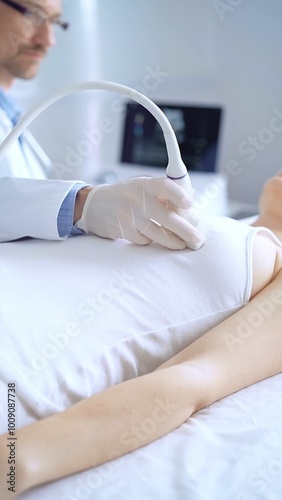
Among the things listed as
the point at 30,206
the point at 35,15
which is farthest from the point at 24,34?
the point at 30,206

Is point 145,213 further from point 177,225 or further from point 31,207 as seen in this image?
point 31,207

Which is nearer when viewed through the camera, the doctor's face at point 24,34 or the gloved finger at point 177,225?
the gloved finger at point 177,225

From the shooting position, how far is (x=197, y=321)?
0.92 m

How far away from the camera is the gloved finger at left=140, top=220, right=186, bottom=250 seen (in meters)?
0.96

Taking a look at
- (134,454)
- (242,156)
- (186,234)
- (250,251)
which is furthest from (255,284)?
(242,156)

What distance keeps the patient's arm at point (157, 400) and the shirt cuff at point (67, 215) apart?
329 mm

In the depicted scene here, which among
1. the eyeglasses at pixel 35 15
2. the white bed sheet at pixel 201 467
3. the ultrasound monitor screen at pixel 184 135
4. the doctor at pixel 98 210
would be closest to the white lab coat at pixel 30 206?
the doctor at pixel 98 210

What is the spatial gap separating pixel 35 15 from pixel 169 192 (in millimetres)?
1085

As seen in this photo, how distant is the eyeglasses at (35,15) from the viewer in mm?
1642

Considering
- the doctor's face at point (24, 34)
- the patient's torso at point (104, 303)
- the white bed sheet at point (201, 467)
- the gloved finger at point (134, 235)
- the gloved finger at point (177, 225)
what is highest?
the doctor's face at point (24, 34)

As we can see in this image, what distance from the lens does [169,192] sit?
3.11ft

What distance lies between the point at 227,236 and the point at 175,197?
12 centimetres

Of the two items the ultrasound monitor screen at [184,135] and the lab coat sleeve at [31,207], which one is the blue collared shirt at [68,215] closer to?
the lab coat sleeve at [31,207]

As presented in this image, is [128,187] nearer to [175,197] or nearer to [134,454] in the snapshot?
[175,197]
